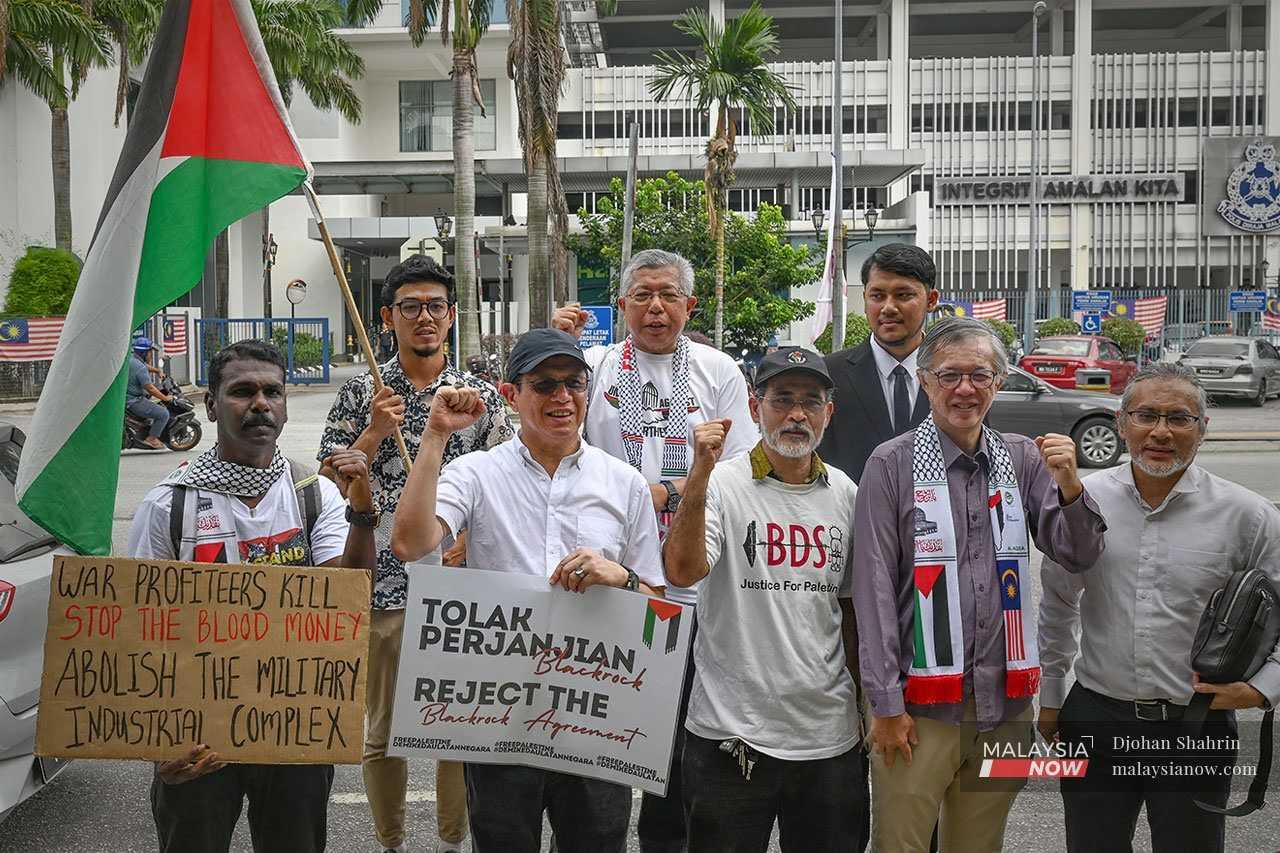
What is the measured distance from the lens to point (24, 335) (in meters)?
25.3

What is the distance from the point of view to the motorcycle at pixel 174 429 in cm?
1661

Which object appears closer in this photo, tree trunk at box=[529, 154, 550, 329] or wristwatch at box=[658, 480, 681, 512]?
wristwatch at box=[658, 480, 681, 512]

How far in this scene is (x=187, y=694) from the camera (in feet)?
9.91

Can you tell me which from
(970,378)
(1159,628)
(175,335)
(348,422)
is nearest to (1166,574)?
(1159,628)

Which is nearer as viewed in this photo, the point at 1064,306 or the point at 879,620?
the point at 879,620

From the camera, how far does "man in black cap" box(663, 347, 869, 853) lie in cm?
319

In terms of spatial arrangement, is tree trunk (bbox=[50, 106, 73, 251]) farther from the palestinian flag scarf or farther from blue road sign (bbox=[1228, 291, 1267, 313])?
blue road sign (bbox=[1228, 291, 1267, 313])

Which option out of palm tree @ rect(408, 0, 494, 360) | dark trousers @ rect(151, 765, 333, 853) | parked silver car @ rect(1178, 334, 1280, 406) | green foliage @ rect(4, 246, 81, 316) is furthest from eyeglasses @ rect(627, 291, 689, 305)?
parked silver car @ rect(1178, 334, 1280, 406)

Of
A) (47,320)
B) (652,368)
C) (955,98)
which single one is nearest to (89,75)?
(47,320)

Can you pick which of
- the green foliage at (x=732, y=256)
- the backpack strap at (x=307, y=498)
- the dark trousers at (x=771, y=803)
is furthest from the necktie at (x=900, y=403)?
the green foliage at (x=732, y=256)

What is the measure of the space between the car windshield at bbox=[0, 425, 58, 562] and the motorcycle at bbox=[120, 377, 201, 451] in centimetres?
1287

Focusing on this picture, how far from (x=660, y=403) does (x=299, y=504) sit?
149cm

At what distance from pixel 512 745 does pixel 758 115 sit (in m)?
23.0

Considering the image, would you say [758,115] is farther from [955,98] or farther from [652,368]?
[955,98]
